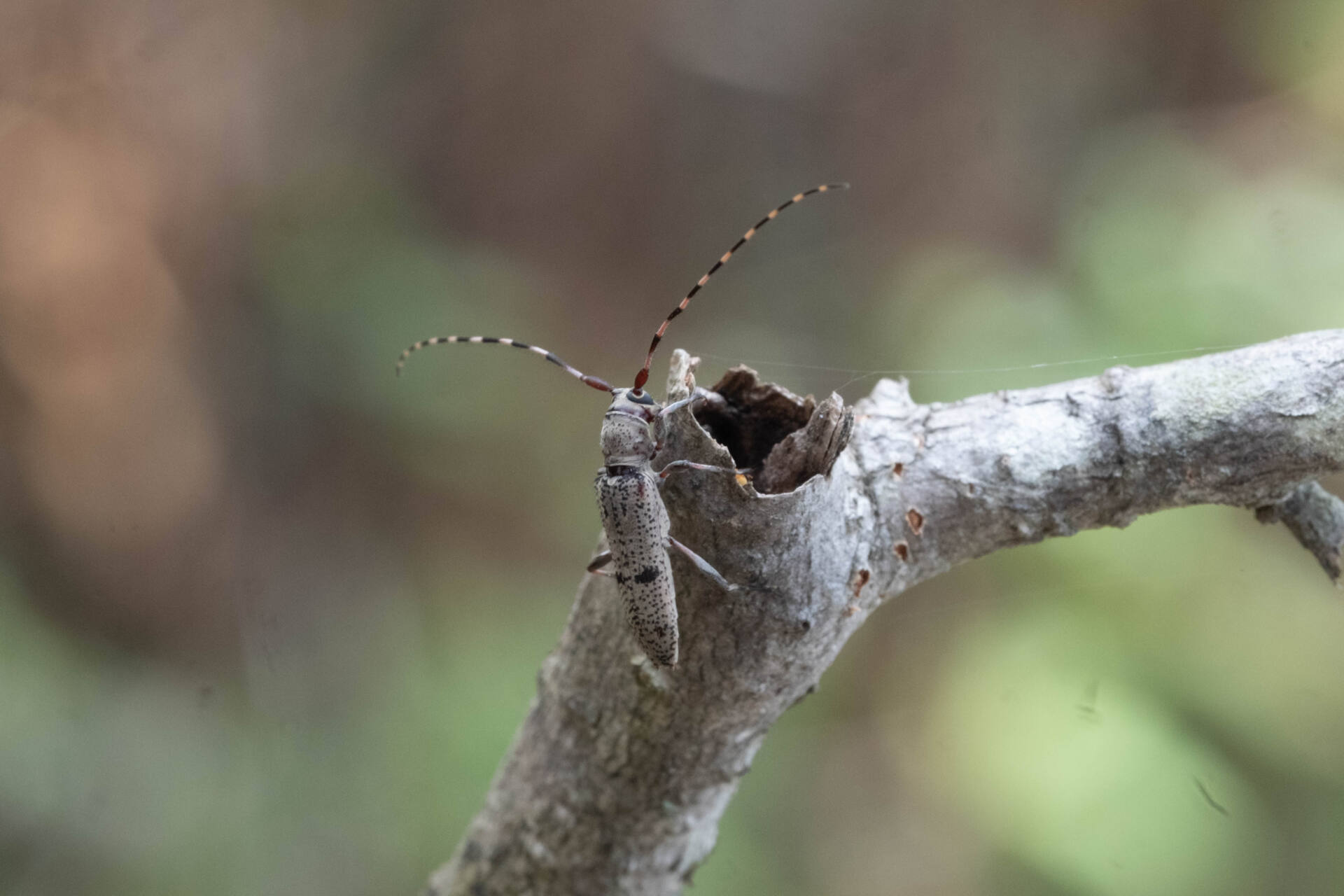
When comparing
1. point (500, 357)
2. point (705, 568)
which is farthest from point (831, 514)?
point (500, 357)

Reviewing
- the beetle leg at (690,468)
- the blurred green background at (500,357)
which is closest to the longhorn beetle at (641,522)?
the beetle leg at (690,468)

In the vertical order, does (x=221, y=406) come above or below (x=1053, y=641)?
above

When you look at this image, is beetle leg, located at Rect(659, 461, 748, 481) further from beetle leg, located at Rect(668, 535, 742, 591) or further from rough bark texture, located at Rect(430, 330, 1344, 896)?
beetle leg, located at Rect(668, 535, 742, 591)

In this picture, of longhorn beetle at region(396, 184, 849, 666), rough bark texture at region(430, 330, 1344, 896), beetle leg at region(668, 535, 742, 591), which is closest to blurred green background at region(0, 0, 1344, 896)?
longhorn beetle at region(396, 184, 849, 666)

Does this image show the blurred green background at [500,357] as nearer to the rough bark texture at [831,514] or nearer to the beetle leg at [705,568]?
the rough bark texture at [831,514]

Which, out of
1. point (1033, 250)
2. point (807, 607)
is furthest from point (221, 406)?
point (1033, 250)

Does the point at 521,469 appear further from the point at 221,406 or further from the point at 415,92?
the point at 415,92

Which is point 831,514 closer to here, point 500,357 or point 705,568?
point 705,568
